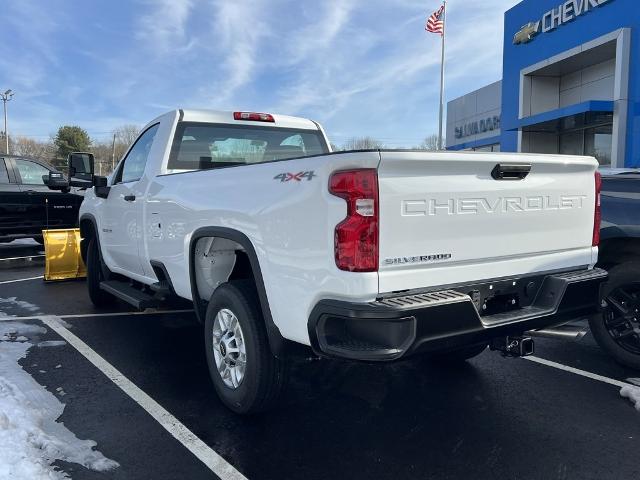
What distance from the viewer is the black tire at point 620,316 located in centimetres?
429

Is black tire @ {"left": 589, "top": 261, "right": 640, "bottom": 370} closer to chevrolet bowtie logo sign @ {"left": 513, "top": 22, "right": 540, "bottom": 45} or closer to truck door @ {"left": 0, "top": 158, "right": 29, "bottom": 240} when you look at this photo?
truck door @ {"left": 0, "top": 158, "right": 29, "bottom": 240}

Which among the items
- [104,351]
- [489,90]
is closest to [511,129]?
[489,90]

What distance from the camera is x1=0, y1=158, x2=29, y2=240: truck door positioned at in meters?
10.5

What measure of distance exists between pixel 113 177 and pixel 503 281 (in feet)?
14.5

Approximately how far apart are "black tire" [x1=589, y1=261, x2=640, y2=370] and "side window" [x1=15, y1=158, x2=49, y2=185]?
34.2ft

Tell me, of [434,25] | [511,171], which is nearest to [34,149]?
[434,25]

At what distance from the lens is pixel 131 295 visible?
5.09m

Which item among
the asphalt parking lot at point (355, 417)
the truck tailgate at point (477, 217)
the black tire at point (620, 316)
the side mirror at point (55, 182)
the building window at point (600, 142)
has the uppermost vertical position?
the building window at point (600, 142)

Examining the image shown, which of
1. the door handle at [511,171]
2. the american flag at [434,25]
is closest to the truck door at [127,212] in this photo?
the door handle at [511,171]

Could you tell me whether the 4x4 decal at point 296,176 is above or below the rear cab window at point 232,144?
below

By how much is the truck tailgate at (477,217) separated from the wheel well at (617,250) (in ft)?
2.83

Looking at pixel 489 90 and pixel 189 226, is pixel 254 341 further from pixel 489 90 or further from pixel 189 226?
pixel 489 90

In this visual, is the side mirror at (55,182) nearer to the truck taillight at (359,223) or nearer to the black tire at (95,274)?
the black tire at (95,274)

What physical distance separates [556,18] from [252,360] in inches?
769
